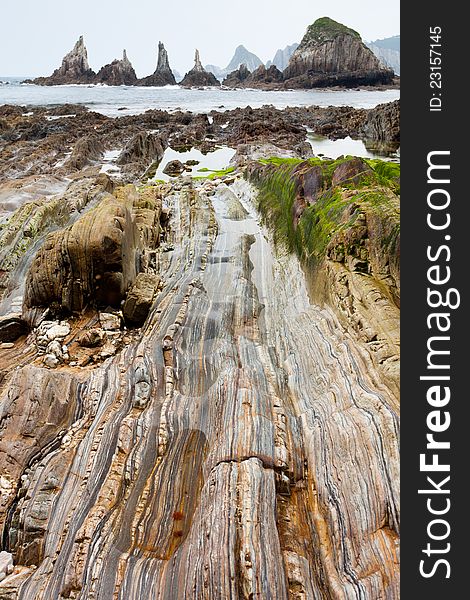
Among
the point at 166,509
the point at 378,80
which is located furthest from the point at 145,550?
the point at 378,80

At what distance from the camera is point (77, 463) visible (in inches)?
201

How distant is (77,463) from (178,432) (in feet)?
4.14

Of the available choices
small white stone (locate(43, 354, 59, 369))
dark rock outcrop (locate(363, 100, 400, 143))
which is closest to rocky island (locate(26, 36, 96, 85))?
dark rock outcrop (locate(363, 100, 400, 143))

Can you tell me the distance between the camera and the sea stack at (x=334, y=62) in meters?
86.6

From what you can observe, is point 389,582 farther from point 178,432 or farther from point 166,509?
point 178,432

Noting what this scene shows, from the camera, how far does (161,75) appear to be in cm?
10888

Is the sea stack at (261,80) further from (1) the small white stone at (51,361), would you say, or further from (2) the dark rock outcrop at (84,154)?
(1) the small white stone at (51,361)

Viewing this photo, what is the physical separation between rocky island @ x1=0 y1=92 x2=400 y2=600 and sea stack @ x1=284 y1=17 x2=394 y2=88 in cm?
8820

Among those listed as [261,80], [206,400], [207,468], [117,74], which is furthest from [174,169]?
[117,74]

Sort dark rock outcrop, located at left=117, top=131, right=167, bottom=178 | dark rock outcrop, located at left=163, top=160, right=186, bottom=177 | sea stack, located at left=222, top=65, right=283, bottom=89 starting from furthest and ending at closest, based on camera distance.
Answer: sea stack, located at left=222, top=65, right=283, bottom=89 → dark rock outcrop, located at left=117, top=131, right=167, bottom=178 → dark rock outcrop, located at left=163, top=160, right=186, bottom=177

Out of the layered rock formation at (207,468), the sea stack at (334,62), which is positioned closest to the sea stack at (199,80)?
the sea stack at (334,62)

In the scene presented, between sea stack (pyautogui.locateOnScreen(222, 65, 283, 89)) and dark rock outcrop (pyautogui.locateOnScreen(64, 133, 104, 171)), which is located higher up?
sea stack (pyautogui.locateOnScreen(222, 65, 283, 89))

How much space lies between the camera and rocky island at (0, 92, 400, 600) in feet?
12.4

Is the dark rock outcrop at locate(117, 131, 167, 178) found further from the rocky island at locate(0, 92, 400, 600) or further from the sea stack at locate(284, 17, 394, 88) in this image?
the sea stack at locate(284, 17, 394, 88)
